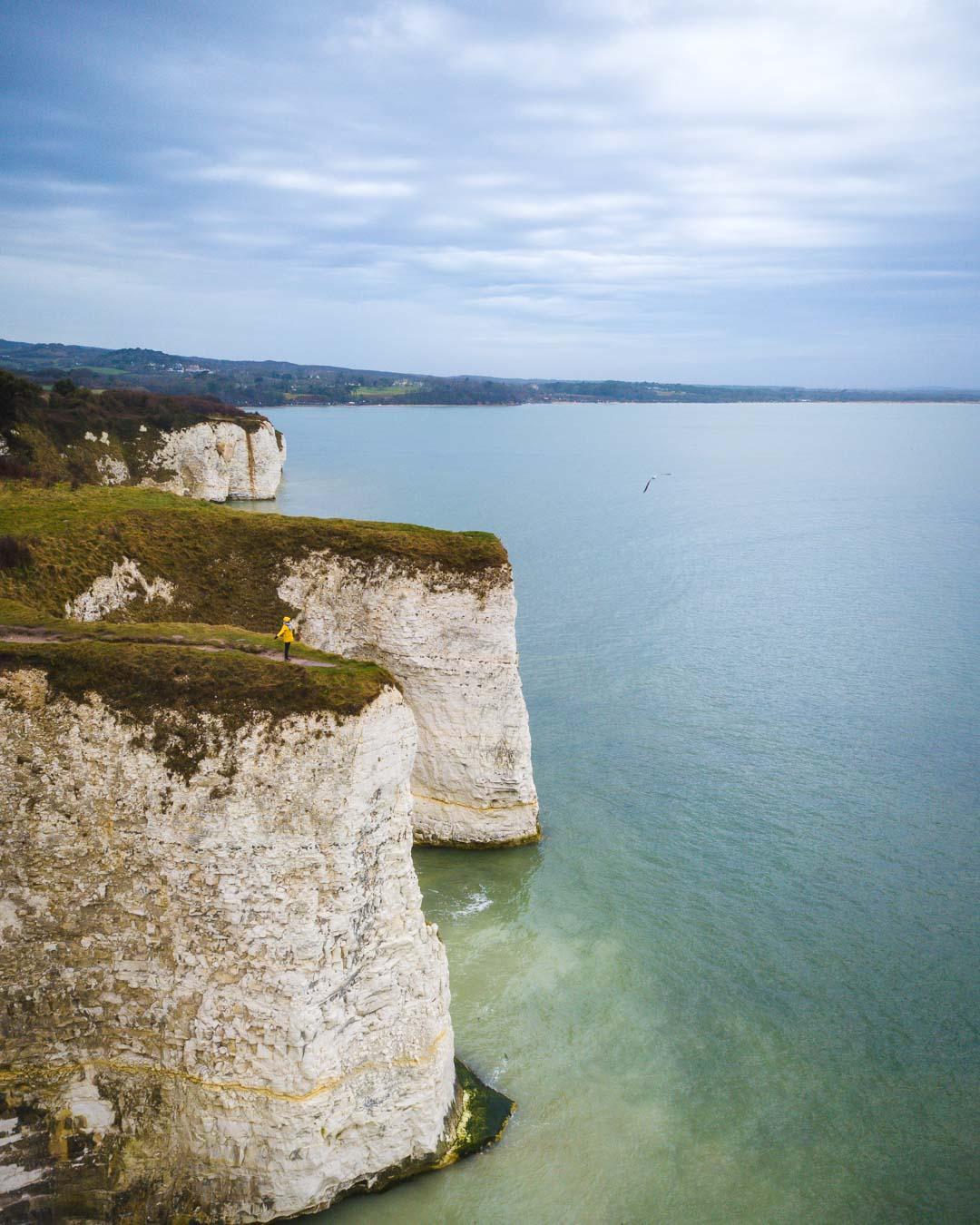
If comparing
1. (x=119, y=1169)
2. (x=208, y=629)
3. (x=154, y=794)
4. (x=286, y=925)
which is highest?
(x=208, y=629)

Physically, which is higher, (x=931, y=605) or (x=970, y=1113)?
(x=931, y=605)

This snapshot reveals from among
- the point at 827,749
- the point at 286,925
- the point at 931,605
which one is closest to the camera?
the point at 286,925

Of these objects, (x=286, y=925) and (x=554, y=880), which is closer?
(x=286, y=925)

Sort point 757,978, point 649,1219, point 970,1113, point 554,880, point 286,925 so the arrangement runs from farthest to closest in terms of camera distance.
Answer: point 554,880, point 757,978, point 970,1113, point 649,1219, point 286,925

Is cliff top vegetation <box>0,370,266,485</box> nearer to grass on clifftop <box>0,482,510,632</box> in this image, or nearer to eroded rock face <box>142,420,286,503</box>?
eroded rock face <box>142,420,286,503</box>

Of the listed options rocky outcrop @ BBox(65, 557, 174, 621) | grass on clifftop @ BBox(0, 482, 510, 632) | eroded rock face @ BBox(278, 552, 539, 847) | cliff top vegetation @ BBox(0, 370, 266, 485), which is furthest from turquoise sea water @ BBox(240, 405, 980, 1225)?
cliff top vegetation @ BBox(0, 370, 266, 485)

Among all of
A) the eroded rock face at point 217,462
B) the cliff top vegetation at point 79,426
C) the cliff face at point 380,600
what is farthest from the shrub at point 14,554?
the eroded rock face at point 217,462

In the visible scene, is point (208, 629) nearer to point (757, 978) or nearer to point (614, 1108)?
point (614, 1108)

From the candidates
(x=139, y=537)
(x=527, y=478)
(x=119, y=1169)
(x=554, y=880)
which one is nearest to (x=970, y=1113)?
(x=554, y=880)
